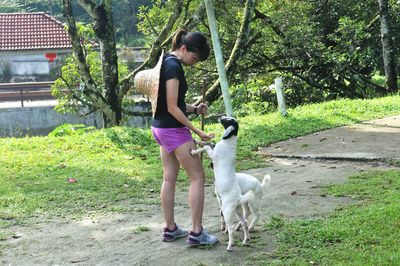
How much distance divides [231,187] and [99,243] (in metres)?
1.40

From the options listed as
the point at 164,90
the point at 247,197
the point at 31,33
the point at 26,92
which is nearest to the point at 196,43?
the point at 164,90

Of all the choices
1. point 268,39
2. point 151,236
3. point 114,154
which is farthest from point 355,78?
point 151,236

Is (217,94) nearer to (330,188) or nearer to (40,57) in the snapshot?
(330,188)

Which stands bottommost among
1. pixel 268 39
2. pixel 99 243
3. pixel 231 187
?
pixel 99 243

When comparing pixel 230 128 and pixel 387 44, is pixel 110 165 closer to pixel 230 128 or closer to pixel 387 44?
pixel 230 128

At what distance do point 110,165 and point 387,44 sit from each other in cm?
897

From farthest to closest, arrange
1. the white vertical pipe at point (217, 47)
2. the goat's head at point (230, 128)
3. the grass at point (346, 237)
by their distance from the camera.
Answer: the white vertical pipe at point (217, 47) → the goat's head at point (230, 128) → the grass at point (346, 237)

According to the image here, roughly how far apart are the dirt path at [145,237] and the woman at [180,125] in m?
0.31

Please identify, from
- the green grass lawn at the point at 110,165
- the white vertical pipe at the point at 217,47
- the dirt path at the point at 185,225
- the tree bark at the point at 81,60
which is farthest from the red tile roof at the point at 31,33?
the dirt path at the point at 185,225

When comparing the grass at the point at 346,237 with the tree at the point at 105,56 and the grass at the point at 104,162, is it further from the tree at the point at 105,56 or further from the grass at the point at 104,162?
the tree at the point at 105,56

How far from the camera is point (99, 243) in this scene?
527 centimetres

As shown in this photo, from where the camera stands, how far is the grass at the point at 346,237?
14.2 ft

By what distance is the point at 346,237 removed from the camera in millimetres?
4738

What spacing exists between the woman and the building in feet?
83.3
